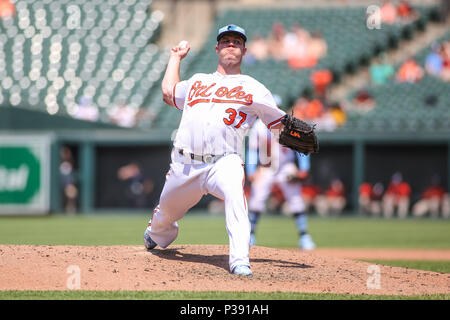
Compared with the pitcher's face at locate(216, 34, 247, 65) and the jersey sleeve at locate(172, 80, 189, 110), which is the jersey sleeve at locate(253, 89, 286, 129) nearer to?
the pitcher's face at locate(216, 34, 247, 65)

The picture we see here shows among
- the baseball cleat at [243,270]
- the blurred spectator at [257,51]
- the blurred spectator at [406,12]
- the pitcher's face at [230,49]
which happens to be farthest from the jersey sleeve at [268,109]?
the blurred spectator at [406,12]

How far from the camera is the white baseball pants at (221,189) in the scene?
4566 millimetres

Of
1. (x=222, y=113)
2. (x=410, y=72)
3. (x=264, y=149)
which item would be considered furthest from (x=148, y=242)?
(x=410, y=72)

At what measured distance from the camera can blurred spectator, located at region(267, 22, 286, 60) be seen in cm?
1911

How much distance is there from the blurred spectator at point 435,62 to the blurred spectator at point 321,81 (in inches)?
95.5

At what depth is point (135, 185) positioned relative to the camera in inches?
665

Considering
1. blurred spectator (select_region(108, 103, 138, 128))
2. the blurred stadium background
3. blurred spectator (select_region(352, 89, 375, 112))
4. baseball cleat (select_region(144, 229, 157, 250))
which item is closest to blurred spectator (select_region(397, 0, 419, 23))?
the blurred stadium background

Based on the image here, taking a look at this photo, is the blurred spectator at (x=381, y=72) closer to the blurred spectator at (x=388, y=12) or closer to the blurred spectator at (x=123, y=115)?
the blurred spectator at (x=388, y=12)

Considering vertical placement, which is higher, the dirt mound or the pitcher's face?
the pitcher's face

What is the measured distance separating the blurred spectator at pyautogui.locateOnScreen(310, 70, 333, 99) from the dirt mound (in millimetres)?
12287

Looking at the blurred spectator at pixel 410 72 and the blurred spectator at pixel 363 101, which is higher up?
the blurred spectator at pixel 410 72

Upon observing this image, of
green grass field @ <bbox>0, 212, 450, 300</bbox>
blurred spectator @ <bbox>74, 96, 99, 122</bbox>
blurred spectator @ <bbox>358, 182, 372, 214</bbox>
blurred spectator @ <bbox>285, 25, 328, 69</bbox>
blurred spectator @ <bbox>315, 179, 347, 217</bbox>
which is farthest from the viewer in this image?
blurred spectator @ <bbox>285, 25, 328, 69</bbox>

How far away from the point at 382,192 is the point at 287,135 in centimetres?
1236
